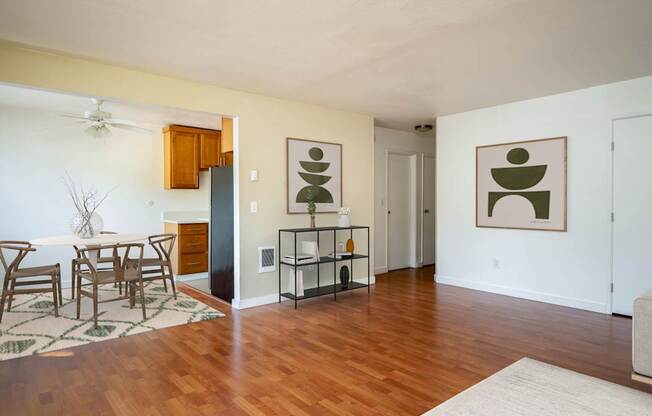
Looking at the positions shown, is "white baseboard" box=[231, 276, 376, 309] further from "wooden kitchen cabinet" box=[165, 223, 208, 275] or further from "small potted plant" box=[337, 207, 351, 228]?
"wooden kitchen cabinet" box=[165, 223, 208, 275]

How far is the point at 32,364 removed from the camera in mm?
2787

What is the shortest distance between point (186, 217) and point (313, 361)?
427cm

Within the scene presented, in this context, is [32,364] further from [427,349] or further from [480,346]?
[480,346]

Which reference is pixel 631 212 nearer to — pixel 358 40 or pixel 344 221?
pixel 344 221

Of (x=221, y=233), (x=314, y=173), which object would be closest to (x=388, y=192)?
(x=314, y=173)

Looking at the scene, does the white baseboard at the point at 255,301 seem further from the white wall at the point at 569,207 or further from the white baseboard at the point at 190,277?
the white wall at the point at 569,207

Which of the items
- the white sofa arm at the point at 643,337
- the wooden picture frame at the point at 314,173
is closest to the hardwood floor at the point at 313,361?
the white sofa arm at the point at 643,337

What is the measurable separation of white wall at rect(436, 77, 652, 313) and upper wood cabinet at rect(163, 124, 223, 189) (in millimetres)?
3603

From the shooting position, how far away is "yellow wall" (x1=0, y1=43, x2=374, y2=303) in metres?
3.24

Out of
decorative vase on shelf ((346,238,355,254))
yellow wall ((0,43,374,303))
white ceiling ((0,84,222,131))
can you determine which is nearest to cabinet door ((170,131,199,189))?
white ceiling ((0,84,222,131))

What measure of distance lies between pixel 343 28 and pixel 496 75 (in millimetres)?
1845

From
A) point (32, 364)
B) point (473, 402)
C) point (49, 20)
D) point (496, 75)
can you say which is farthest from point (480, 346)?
point (49, 20)

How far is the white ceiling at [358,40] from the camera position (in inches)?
96.0

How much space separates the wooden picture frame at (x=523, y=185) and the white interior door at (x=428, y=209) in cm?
194
